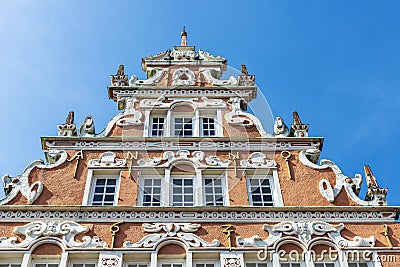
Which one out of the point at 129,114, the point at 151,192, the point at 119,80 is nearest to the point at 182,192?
the point at 151,192

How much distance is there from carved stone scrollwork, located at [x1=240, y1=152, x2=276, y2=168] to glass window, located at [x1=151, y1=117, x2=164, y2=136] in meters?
2.21

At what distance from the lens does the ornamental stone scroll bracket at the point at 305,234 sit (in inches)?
455

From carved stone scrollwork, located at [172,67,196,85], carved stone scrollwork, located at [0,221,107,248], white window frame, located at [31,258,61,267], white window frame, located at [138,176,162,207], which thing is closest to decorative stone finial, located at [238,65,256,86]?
carved stone scrollwork, located at [172,67,196,85]

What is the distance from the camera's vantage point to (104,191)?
12.7 meters

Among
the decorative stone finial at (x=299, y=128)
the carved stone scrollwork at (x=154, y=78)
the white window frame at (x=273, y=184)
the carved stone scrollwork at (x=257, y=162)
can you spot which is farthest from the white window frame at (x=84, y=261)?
the carved stone scrollwork at (x=154, y=78)

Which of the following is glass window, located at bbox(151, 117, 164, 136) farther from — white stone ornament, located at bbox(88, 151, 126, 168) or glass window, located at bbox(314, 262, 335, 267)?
glass window, located at bbox(314, 262, 335, 267)

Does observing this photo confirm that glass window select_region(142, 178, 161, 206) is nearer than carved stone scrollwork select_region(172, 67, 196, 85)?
Yes

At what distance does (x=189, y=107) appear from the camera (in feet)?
49.7

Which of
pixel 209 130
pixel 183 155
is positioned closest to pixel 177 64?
pixel 209 130

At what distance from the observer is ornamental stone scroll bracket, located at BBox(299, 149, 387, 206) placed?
1251 centimetres

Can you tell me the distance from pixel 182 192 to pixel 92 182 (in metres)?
1.87

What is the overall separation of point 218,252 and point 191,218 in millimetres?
978

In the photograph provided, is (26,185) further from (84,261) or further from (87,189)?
(84,261)

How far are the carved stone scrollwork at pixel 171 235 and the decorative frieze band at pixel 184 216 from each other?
0.17 metres
